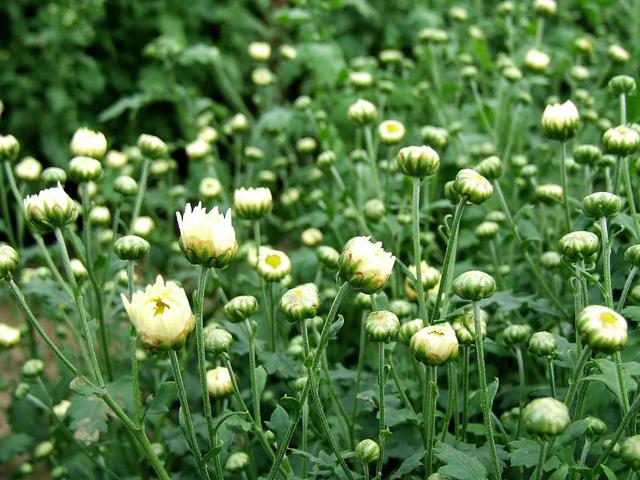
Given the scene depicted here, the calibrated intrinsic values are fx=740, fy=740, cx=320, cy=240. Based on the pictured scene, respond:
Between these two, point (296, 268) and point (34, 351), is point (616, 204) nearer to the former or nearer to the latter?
point (296, 268)

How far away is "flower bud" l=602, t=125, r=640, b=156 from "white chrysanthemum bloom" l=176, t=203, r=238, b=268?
0.85 meters

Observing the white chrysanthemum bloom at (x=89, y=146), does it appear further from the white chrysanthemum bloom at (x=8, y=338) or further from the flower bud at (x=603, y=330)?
the flower bud at (x=603, y=330)

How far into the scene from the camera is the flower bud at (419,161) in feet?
4.43

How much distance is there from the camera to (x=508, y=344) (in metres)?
1.50

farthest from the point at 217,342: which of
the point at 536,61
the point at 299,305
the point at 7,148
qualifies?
the point at 536,61

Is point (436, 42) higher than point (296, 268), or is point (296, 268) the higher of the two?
point (436, 42)

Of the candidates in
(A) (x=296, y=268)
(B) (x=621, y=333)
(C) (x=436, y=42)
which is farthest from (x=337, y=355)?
(C) (x=436, y=42)

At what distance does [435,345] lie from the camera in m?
1.13

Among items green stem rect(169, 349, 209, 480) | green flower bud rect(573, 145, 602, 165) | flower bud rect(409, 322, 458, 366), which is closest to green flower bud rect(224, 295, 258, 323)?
green stem rect(169, 349, 209, 480)

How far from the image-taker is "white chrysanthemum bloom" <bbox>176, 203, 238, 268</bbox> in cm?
108

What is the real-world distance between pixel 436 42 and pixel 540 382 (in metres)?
1.47

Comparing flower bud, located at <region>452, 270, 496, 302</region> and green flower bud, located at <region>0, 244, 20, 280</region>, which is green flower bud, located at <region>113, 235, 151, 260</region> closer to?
green flower bud, located at <region>0, 244, 20, 280</region>

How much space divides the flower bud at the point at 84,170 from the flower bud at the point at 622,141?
109cm

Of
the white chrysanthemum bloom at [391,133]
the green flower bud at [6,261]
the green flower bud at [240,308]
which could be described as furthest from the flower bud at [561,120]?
the green flower bud at [6,261]
